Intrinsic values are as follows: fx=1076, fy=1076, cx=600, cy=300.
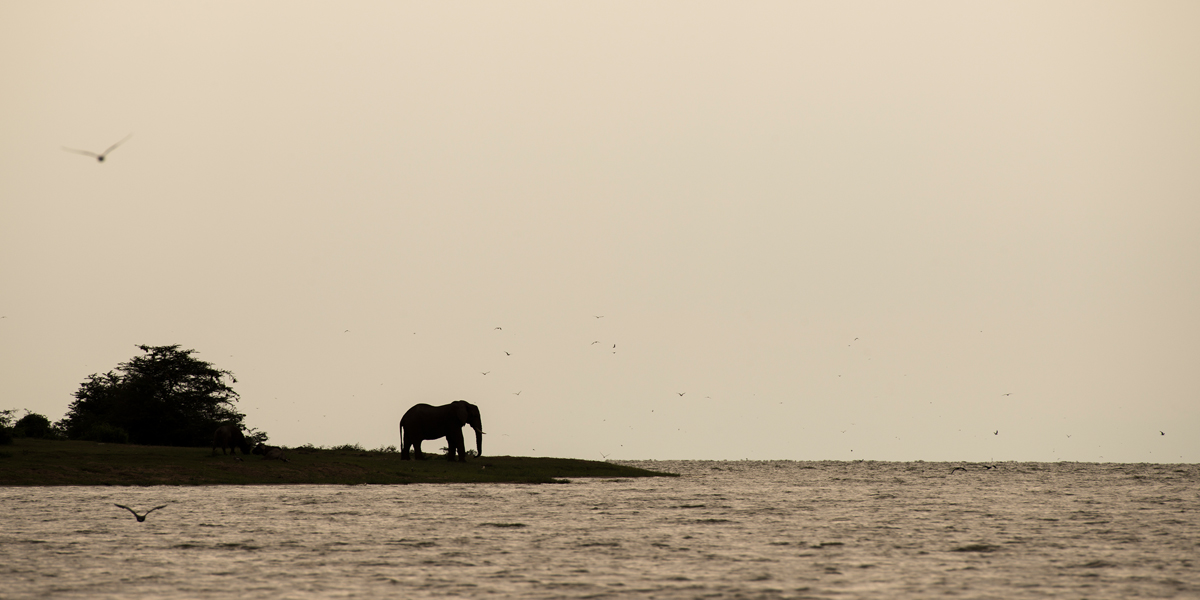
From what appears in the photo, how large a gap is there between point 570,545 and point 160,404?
42640 mm

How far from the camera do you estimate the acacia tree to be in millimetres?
61062

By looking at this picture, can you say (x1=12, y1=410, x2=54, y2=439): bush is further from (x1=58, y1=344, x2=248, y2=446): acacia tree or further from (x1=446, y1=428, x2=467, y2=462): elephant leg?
(x1=446, y1=428, x2=467, y2=462): elephant leg

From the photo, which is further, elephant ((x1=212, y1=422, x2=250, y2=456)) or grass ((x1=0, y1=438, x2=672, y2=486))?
elephant ((x1=212, y1=422, x2=250, y2=456))

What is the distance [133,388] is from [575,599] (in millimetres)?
51036

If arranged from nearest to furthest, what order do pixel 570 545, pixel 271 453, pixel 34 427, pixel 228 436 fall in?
pixel 570 545
pixel 228 436
pixel 271 453
pixel 34 427

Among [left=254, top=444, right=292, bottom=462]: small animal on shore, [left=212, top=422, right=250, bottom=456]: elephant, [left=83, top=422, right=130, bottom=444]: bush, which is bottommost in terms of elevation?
[left=254, top=444, right=292, bottom=462]: small animal on shore

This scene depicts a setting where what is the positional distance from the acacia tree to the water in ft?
72.6

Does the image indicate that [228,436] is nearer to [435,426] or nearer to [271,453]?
[271,453]

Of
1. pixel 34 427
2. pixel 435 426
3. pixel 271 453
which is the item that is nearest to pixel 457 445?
pixel 435 426

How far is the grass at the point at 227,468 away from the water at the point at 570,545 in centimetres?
158

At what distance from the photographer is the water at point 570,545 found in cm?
2078

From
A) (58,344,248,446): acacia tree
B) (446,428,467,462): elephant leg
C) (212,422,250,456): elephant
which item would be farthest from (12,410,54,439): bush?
(446,428,467,462): elephant leg

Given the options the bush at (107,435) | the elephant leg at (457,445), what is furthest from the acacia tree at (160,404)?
the elephant leg at (457,445)

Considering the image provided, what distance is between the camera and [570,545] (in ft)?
88.4
